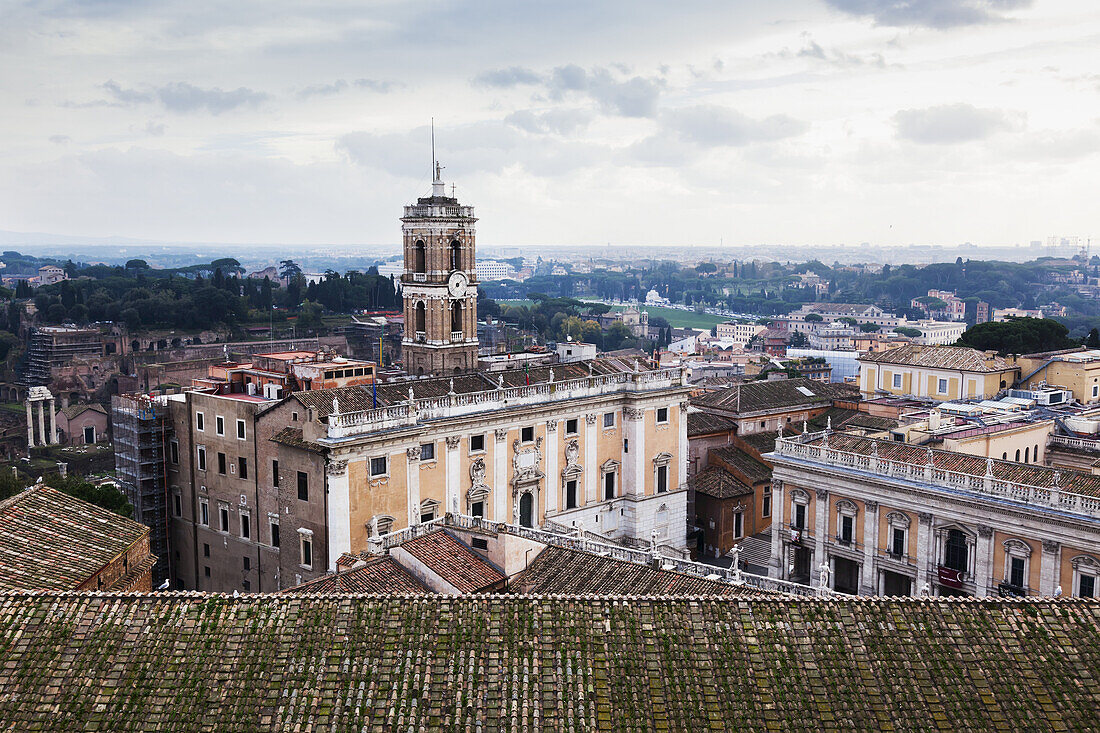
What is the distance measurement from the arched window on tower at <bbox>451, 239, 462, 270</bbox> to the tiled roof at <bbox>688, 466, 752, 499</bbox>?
15.4 meters

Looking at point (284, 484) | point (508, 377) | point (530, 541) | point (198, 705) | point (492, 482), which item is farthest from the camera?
point (508, 377)

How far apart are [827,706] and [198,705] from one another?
28.9 feet

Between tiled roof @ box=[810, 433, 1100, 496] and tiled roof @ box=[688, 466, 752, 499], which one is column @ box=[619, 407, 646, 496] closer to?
tiled roof @ box=[688, 466, 752, 499]

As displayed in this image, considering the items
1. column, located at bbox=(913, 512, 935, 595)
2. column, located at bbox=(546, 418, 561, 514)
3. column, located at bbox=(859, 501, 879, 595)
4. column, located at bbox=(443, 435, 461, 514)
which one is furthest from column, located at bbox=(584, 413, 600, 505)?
column, located at bbox=(913, 512, 935, 595)

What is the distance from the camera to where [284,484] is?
35250 mm

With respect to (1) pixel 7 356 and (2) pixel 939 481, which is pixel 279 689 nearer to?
(2) pixel 939 481

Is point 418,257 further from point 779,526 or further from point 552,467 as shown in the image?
point 779,526

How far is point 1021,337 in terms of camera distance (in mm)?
66250

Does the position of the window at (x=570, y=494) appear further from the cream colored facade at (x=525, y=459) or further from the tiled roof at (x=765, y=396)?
the tiled roof at (x=765, y=396)

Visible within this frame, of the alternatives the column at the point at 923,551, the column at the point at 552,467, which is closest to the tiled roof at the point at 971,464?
the column at the point at 923,551

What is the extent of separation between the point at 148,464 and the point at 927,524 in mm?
30008

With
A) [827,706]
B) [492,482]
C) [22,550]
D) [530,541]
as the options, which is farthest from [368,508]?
[827,706]

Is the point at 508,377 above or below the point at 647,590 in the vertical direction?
above

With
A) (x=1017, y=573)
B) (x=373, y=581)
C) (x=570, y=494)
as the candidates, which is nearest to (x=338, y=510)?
(x=373, y=581)
